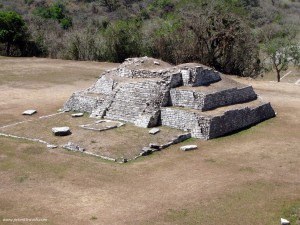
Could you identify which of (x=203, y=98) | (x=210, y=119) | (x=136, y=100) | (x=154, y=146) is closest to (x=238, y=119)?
(x=203, y=98)

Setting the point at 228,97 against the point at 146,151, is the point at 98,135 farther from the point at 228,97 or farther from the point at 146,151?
the point at 228,97

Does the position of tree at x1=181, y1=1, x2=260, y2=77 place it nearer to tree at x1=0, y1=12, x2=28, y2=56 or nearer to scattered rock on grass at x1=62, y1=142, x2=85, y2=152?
tree at x1=0, y1=12, x2=28, y2=56

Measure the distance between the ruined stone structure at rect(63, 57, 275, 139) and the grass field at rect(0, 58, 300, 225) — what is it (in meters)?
0.81

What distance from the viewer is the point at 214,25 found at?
120ft

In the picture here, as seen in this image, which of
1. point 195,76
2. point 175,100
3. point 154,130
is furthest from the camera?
point 195,76

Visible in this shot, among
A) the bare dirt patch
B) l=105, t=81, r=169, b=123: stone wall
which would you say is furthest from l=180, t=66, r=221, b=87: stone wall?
the bare dirt patch

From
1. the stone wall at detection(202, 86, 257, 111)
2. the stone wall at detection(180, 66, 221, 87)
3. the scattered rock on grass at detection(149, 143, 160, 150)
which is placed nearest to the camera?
the scattered rock on grass at detection(149, 143, 160, 150)

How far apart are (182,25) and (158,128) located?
20.2 metres

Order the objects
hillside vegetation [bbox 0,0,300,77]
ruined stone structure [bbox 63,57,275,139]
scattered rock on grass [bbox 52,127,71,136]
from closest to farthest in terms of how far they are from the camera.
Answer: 1. scattered rock on grass [bbox 52,127,71,136]
2. ruined stone structure [bbox 63,57,275,139]
3. hillside vegetation [bbox 0,0,300,77]

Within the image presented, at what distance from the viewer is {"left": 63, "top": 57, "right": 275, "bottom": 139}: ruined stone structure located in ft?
64.7

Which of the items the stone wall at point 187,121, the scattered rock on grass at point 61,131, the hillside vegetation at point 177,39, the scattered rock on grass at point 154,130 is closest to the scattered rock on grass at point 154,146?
the scattered rock on grass at point 154,130

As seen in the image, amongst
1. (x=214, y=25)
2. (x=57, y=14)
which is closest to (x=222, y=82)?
(x=214, y=25)

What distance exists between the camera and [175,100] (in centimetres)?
2078

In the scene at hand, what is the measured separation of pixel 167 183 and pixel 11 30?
34.3 meters
